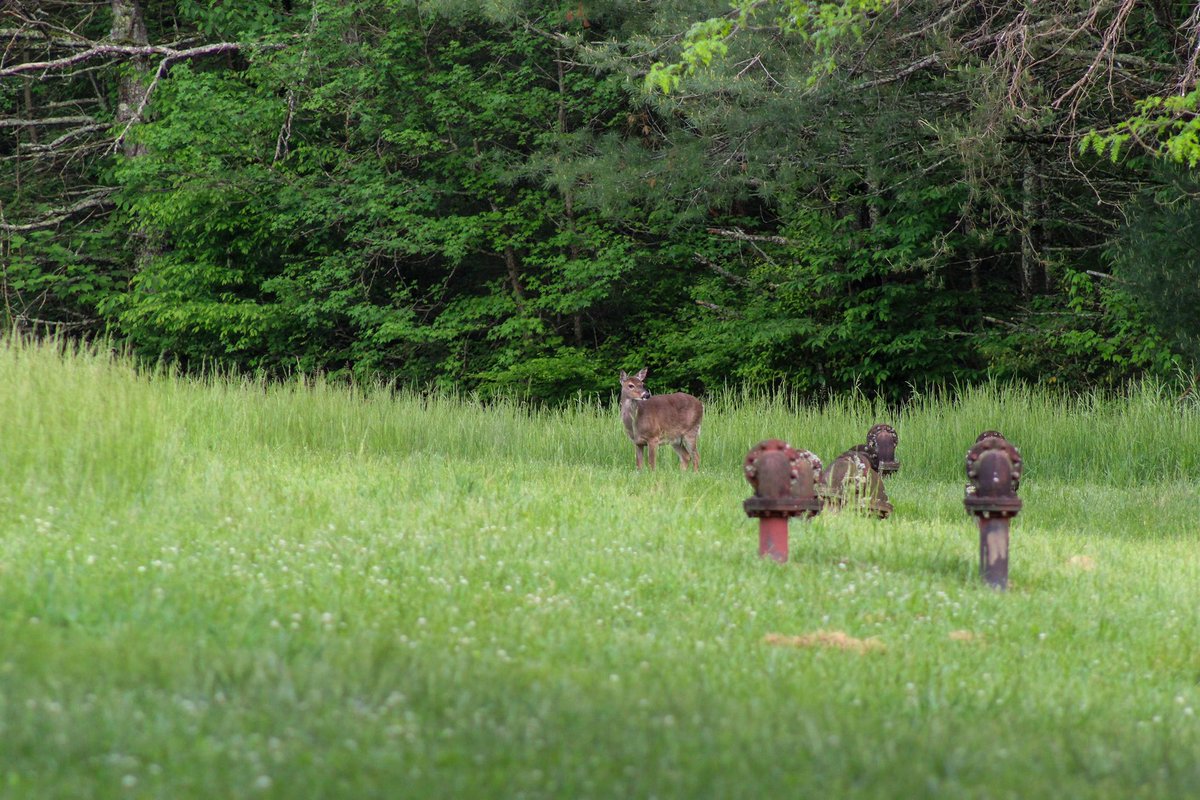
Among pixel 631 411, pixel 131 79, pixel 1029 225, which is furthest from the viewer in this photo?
pixel 131 79

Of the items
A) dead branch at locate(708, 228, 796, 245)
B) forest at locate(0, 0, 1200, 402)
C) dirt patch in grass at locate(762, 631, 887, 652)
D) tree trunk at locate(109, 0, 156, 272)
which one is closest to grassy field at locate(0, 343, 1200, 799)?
dirt patch in grass at locate(762, 631, 887, 652)

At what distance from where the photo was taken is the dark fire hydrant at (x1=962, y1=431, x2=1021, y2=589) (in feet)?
27.1

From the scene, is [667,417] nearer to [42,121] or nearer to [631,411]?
[631,411]

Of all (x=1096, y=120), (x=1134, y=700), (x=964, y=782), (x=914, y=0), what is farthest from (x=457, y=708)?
(x=1096, y=120)

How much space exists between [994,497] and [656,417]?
7.84 meters

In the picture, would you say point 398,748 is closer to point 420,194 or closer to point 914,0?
point 914,0

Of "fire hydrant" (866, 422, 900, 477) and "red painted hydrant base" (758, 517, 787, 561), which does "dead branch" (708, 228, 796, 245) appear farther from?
"red painted hydrant base" (758, 517, 787, 561)

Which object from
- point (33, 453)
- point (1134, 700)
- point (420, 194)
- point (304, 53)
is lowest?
point (1134, 700)

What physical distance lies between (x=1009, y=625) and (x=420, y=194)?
76.4 feet

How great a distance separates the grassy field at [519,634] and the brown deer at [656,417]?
9.05 feet

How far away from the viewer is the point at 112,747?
4.03m

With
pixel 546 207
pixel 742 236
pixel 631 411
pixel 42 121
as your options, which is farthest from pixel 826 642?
pixel 42 121

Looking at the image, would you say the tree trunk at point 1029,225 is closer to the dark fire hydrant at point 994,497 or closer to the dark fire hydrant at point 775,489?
the dark fire hydrant at point 994,497

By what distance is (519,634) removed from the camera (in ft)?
20.0
